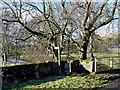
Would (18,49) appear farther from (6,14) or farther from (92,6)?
(92,6)

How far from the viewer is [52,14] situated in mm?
24000

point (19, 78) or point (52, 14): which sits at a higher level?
point (52, 14)

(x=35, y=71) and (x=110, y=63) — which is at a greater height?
(x=35, y=71)

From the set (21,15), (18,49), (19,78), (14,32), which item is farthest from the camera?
(18,49)

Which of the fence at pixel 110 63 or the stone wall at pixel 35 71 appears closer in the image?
the stone wall at pixel 35 71

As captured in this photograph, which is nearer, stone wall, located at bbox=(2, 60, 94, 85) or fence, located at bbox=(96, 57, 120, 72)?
stone wall, located at bbox=(2, 60, 94, 85)

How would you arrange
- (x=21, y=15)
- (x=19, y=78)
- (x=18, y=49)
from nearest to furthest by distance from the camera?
(x=19, y=78) → (x=21, y=15) → (x=18, y=49)

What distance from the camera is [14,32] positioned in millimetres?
26922

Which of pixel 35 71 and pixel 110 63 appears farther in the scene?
pixel 110 63

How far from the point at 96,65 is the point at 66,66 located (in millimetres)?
3125

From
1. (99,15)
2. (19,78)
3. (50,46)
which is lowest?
(19,78)

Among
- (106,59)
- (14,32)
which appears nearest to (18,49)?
(14,32)

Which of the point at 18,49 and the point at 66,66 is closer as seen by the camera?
the point at 66,66

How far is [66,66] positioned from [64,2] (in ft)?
18.0
